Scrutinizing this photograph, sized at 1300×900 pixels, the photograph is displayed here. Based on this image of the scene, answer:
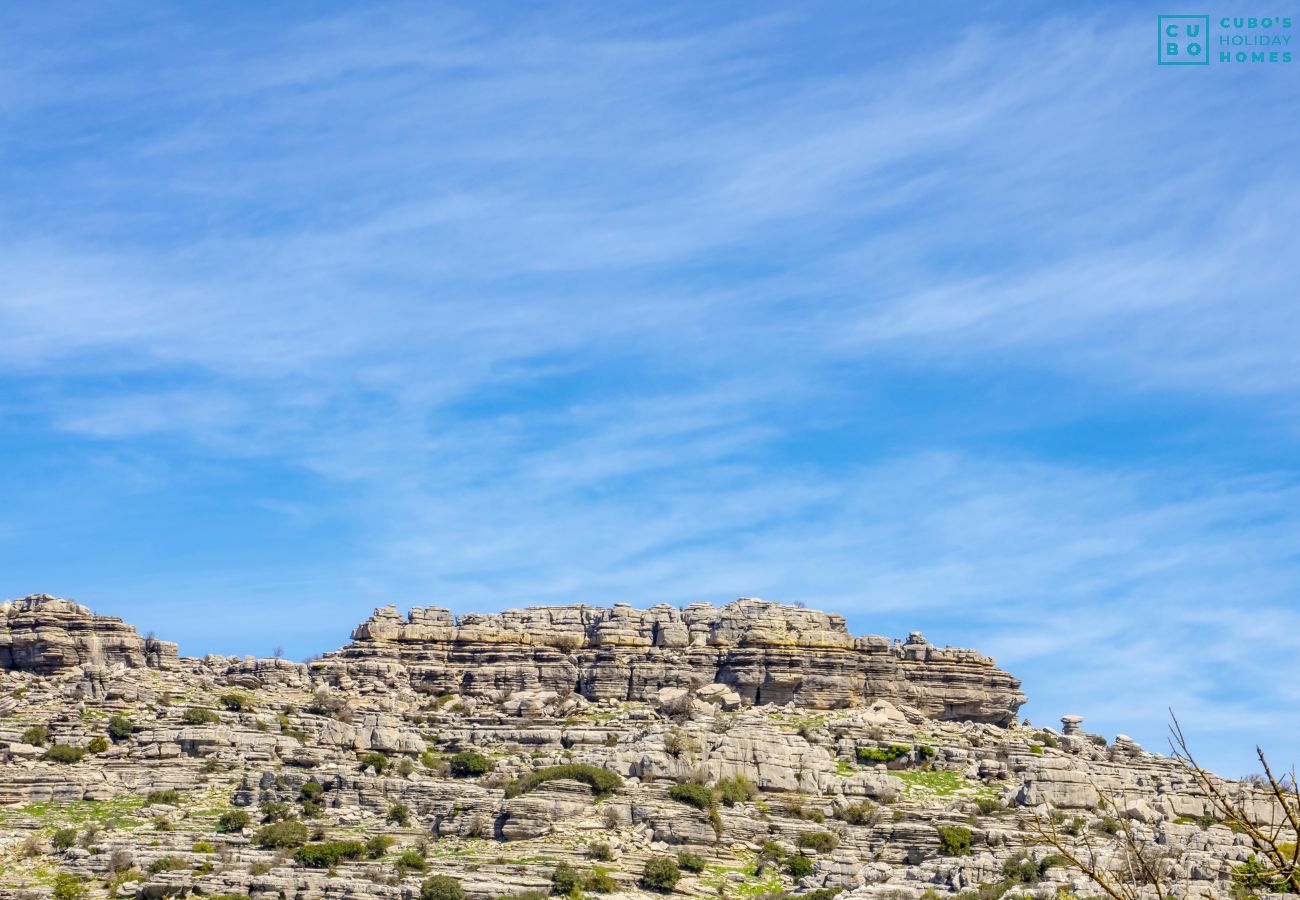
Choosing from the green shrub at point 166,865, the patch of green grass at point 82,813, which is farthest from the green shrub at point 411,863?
the patch of green grass at point 82,813

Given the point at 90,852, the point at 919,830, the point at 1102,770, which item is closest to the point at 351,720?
the point at 90,852

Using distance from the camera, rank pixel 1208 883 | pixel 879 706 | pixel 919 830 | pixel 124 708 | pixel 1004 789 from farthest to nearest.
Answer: pixel 879 706, pixel 124 708, pixel 1004 789, pixel 919 830, pixel 1208 883

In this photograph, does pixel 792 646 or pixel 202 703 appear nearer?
pixel 202 703

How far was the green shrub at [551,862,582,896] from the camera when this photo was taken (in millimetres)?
69750

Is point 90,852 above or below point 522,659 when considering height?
below

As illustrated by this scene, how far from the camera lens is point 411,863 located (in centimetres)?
7300

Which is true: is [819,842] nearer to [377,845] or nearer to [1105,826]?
[1105,826]

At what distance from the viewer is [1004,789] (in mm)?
87062

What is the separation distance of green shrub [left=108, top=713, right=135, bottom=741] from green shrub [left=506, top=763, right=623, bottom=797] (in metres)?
20.2

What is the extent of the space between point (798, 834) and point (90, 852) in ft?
99.4

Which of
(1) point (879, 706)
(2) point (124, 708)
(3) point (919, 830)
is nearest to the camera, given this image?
(3) point (919, 830)

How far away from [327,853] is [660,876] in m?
14.1

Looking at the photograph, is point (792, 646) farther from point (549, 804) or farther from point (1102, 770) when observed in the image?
point (549, 804)

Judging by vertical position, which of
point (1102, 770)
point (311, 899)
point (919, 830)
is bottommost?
point (311, 899)
